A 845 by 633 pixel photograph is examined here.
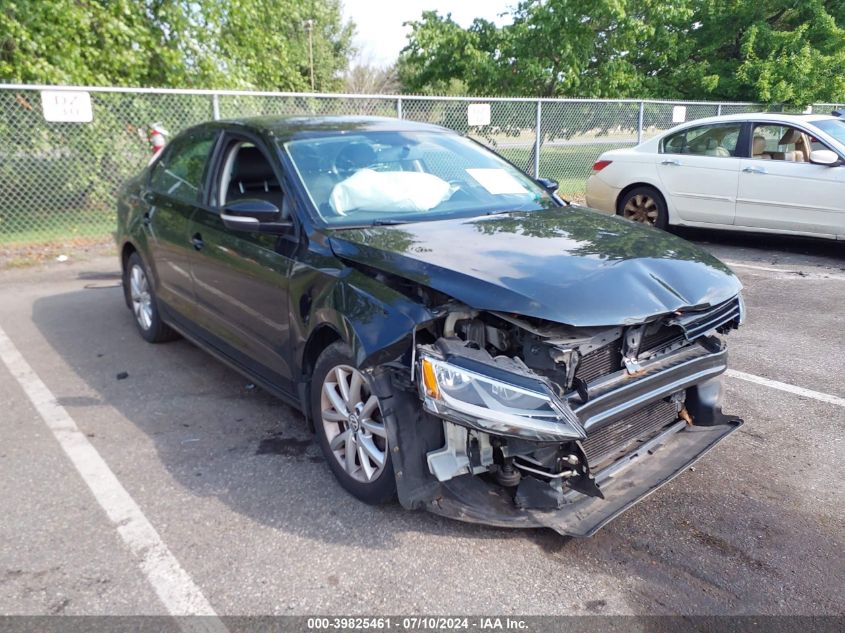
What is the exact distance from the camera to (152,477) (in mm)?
3635

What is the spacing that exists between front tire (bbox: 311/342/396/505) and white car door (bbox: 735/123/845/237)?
698 cm

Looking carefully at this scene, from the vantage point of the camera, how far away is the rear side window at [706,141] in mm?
8820

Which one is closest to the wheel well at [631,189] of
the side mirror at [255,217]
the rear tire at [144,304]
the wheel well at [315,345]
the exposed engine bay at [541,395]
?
the rear tire at [144,304]

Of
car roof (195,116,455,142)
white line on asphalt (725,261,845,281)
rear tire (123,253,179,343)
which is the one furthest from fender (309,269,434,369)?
white line on asphalt (725,261,845,281)

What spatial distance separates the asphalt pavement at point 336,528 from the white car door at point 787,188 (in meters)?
3.82

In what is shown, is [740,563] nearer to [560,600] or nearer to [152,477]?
[560,600]

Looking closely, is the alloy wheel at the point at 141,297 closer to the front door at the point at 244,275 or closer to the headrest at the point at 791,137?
the front door at the point at 244,275

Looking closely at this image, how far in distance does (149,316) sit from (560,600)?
4.19 m

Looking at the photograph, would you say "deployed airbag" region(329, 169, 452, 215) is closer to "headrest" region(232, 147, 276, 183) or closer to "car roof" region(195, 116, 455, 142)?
"car roof" region(195, 116, 455, 142)

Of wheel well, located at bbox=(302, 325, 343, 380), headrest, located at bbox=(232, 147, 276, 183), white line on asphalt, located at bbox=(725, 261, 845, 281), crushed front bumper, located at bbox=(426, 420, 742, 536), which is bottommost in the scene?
crushed front bumper, located at bbox=(426, 420, 742, 536)

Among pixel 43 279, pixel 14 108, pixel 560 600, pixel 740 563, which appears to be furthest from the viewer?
pixel 14 108

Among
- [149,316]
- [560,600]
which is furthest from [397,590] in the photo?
[149,316]

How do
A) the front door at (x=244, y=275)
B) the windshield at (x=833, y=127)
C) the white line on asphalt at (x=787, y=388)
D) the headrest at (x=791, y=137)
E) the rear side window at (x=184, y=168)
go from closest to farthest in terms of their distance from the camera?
the front door at (x=244, y=275), the white line on asphalt at (x=787, y=388), the rear side window at (x=184, y=168), the windshield at (x=833, y=127), the headrest at (x=791, y=137)

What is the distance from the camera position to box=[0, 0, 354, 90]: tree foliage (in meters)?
9.80
